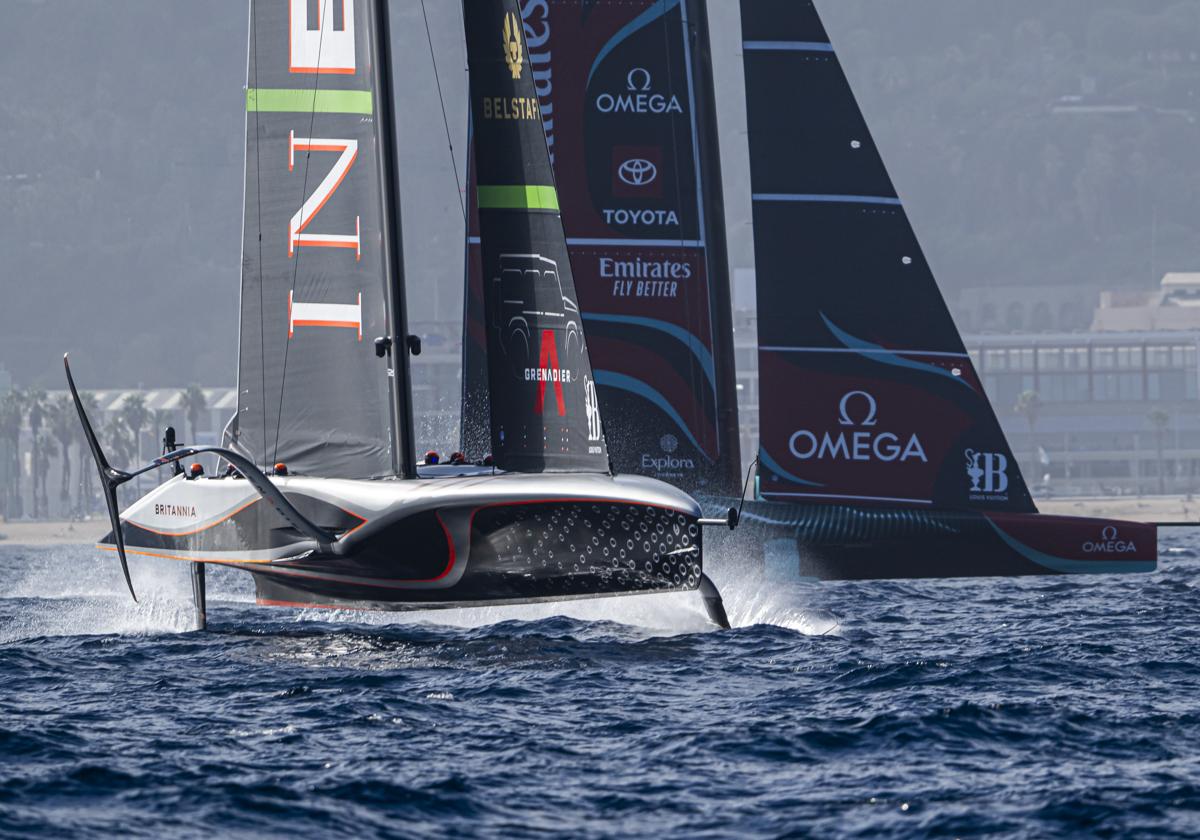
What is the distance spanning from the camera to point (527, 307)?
15008mm

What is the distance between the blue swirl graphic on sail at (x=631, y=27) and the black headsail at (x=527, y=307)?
529cm

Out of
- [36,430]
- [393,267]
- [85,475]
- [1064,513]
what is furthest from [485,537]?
[85,475]

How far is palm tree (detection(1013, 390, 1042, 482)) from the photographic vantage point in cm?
14562

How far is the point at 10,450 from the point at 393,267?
139m

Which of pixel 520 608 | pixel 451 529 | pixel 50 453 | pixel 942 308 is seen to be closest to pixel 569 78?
pixel 942 308

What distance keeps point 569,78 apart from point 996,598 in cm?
812

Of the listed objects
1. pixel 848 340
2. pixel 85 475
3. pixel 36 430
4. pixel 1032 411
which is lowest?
pixel 85 475

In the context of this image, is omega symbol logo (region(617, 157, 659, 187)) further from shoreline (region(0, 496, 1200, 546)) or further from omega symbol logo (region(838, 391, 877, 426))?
shoreline (region(0, 496, 1200, 546))

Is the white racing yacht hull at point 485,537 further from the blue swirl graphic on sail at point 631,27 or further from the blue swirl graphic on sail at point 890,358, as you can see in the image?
the blue swirl graphic on sail at point 631,27

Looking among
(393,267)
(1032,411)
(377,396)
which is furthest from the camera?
(1032,411)

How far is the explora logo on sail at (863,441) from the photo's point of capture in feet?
65.1

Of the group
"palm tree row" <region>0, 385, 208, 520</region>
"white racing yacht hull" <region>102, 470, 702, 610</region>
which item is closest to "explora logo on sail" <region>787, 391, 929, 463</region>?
"white racing yacht hull" <region>102, 470, 702, 610</region>

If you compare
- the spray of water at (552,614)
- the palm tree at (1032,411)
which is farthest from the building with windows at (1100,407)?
the spray of water at (552,614)

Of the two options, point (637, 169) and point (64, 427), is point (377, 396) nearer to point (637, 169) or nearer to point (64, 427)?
point (637, 169)
